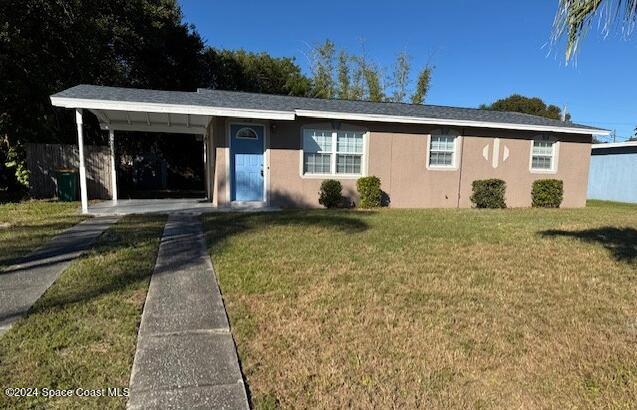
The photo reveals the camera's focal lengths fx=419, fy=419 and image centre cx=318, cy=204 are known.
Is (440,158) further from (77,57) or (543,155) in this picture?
(77,57)

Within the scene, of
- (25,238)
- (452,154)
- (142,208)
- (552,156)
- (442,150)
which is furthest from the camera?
(552,156)

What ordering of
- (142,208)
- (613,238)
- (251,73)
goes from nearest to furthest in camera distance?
(613,238), (142,208), (251,73)

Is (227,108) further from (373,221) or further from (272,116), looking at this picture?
(373,221)

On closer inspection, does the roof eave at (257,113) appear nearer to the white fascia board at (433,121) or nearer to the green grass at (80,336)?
the white fascia board at (433,121)

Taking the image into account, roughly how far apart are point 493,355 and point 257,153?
389 inches

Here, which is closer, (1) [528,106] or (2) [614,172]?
(2) [614,172]

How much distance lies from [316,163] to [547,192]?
28.2 feet

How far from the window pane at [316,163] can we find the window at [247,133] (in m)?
1.63

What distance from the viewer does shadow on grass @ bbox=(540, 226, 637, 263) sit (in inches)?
267

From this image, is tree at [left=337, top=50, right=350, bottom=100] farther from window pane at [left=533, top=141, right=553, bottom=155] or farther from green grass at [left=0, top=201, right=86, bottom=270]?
green grass at [left=0, top=201, right=86, bottom=270]

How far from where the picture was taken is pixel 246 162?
12.2 metres

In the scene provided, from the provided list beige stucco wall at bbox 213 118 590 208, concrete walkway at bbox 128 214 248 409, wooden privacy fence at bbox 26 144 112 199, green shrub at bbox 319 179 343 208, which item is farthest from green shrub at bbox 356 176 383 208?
wooden privacy fence at bbox 26 144 112 199

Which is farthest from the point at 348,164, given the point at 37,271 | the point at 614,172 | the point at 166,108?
the point at 614,172

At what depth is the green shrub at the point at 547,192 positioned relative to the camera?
15.1 m
